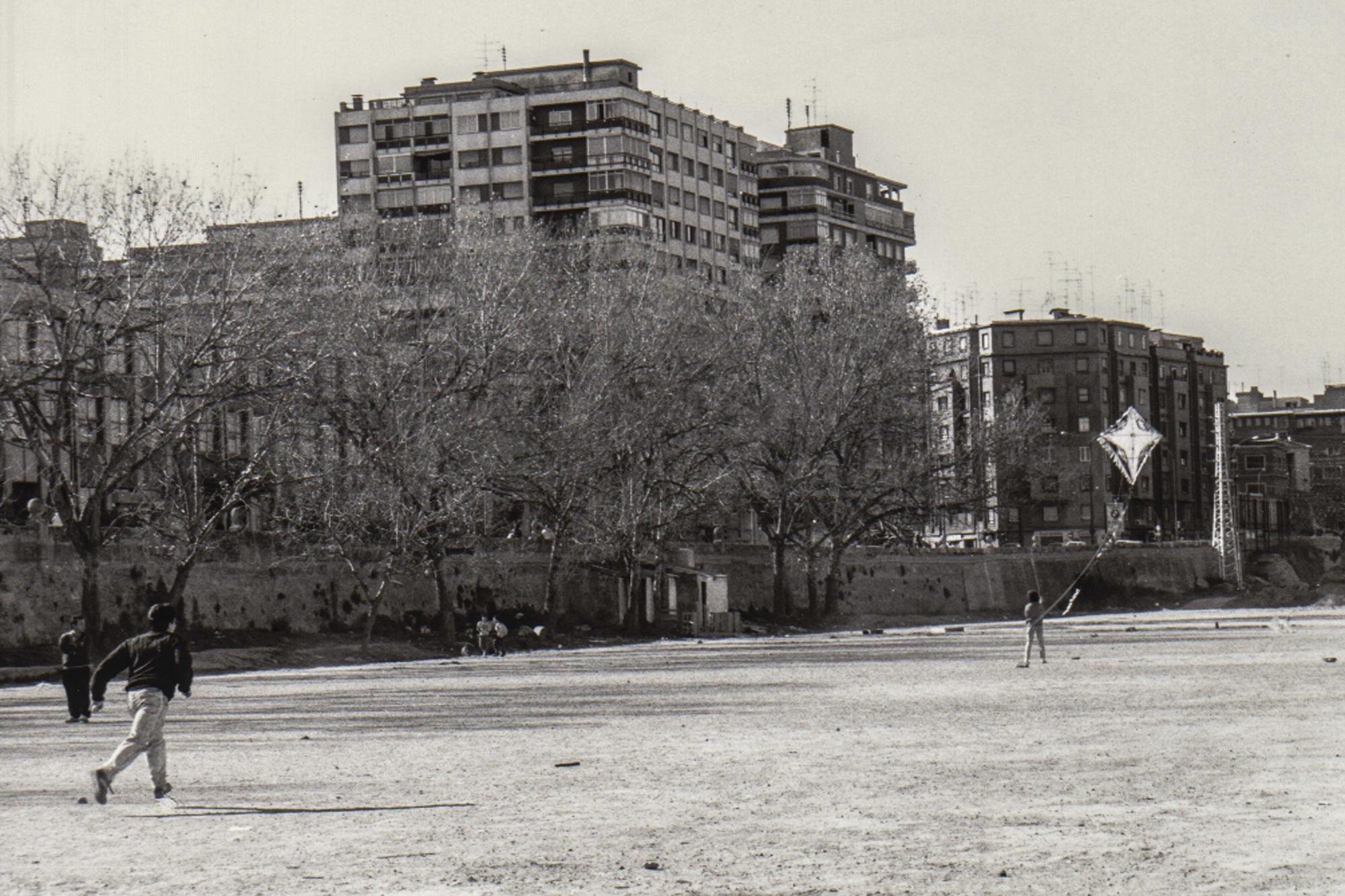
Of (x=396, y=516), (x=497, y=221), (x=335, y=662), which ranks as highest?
(x=497, y=221)

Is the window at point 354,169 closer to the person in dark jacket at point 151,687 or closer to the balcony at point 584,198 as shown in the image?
the balcony at point 584,198

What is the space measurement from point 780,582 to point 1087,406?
276ft

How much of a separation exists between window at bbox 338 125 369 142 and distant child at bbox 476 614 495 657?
252 feet

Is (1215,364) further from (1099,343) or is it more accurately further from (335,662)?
(335,662)

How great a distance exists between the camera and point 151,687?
17719 mm

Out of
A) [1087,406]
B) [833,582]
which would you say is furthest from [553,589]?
[1087,406]

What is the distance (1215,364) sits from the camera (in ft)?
593

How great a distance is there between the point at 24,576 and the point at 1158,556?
85.6 meters

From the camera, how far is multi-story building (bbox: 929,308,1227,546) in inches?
6265

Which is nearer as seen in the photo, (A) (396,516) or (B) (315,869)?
(B) (315,869)

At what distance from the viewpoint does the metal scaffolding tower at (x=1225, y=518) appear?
121 m

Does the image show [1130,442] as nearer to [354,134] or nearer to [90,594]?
[354,134]

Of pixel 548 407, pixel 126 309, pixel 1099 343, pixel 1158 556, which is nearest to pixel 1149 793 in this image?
pixel 126 309

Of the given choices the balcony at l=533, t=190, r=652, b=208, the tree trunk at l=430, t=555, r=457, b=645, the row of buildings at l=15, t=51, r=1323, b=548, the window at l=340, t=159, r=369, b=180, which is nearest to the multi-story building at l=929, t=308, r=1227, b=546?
the row of buildings at l=15, t=51, r=1323, b=548
